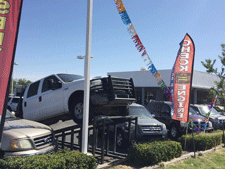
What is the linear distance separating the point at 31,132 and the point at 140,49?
4280 mm

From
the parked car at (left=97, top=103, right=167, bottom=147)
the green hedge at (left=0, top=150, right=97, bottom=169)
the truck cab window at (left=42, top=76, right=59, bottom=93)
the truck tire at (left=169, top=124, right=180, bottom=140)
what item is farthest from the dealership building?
the green hedge at (left=0, top=150, right=97, bottom=169)

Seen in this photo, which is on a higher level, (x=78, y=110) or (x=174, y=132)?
(x=78, y=110)

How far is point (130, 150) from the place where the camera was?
7094mm

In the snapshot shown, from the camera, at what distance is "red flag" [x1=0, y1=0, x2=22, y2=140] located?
3844 millimetres

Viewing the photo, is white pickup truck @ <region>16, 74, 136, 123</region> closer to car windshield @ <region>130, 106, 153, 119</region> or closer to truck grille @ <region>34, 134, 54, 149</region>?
truck grille @ <region>34, 134, 54, 149</region>

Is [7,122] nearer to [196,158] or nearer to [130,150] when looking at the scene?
[130,150]

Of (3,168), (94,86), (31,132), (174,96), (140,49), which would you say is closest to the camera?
(3,168)

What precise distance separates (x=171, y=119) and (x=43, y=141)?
805cm

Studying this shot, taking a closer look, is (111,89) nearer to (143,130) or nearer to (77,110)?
(77,110)

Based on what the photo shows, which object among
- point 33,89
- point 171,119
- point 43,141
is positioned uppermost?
point 33,89

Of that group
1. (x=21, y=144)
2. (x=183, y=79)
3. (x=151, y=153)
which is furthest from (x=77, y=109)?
(x=183, y=79)

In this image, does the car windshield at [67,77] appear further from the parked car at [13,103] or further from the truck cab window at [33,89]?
the parked car at [13,103]

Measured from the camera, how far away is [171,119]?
40.1 ft

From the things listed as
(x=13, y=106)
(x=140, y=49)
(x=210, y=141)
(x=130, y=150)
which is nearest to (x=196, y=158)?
(x=210, y=141)
